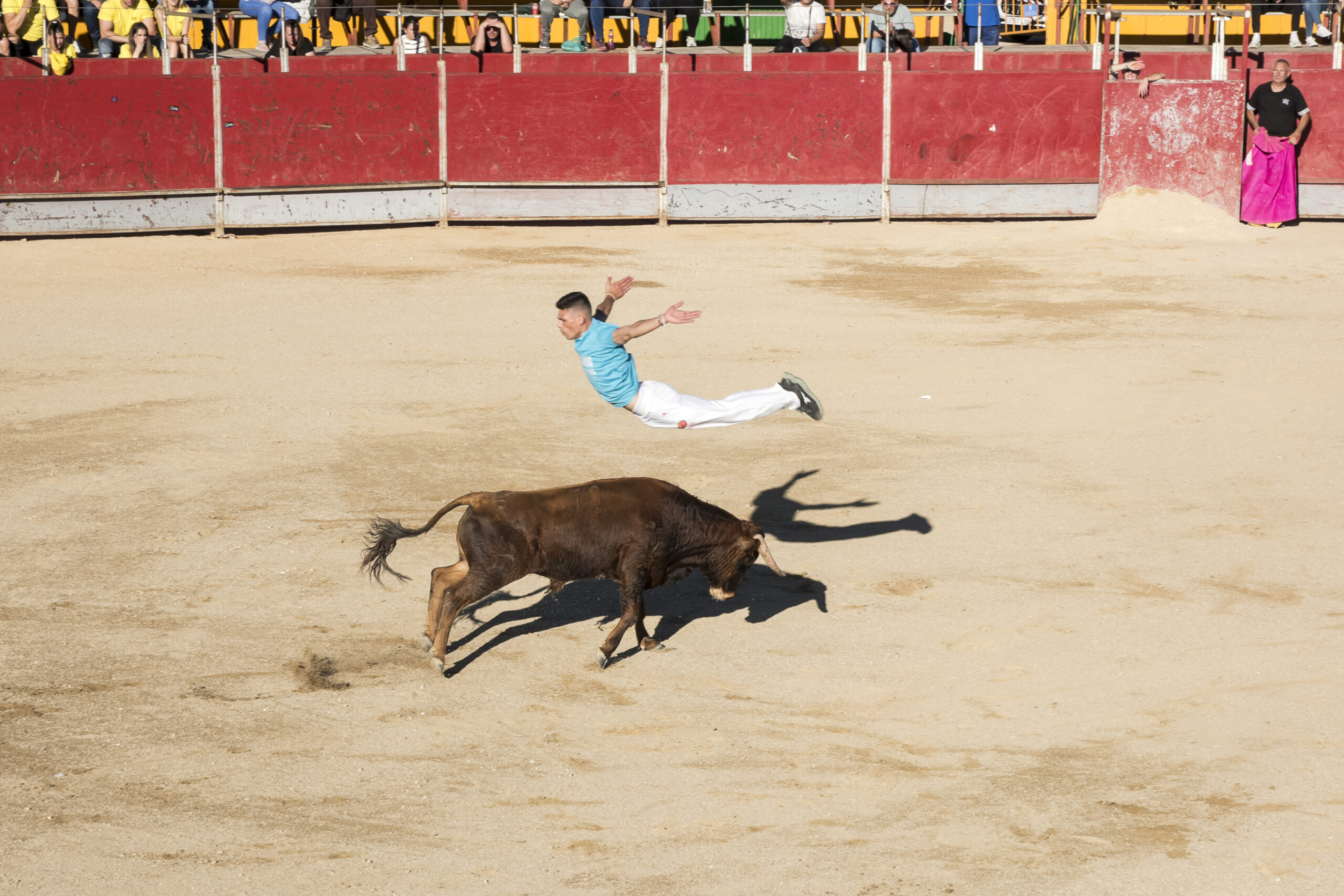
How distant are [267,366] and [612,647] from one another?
7.45 m

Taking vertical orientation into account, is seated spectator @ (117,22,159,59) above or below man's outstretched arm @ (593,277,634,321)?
above

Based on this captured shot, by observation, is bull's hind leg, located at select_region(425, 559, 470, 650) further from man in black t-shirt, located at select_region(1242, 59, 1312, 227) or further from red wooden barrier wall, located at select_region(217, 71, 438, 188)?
man in black t-shirt, located at select_region(1242, 59, 1312, 227)

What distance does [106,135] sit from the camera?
795 inches

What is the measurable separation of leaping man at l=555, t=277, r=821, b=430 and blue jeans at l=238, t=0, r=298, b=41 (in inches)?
619

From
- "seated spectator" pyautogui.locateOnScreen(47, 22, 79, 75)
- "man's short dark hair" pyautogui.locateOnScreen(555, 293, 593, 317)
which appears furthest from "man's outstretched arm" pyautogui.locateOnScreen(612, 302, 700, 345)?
"seated spectator" pyautogui.locateOnScreen(47, 22, 79, 75)

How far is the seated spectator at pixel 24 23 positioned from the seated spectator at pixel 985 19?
13766mm

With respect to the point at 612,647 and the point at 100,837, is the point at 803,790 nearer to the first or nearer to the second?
the point at 612,647

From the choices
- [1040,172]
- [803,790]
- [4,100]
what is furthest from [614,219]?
[803,790]

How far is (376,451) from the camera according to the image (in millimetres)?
11031

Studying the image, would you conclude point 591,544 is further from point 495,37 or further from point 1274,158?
point 495,37

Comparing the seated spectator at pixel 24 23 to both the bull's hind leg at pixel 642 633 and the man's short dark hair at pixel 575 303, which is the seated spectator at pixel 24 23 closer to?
the man's short dark hair at pixel 575 303

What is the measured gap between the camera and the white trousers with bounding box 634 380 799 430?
819cm

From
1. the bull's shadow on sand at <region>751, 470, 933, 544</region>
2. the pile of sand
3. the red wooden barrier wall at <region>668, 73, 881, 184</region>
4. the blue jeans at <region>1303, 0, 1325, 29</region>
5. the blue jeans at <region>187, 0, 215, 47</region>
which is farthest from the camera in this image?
the blue jeans at <region>1303, 0, 1325, 29</region>

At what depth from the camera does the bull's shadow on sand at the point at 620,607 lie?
7.86 metres
